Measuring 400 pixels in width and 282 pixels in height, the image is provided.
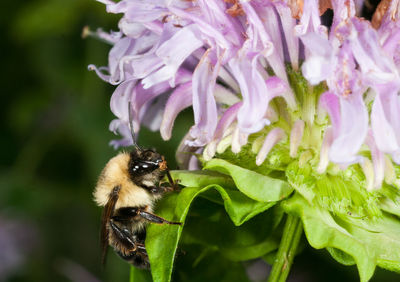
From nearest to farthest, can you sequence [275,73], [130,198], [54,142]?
[275,73] < [130,198] < [54,142]

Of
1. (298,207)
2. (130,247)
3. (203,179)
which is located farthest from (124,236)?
(298,207)

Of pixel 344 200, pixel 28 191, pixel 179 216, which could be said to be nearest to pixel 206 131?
pixel 179 216

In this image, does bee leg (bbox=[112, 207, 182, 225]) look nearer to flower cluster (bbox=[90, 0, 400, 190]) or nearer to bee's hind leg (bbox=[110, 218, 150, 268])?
bee's hind leg (bbox=[110, 218, 150, 268])

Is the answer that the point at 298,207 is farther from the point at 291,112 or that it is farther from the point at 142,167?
the point at 142,167

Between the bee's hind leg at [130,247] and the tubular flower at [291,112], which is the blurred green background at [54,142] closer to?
the bee's hind leg at [130,247]

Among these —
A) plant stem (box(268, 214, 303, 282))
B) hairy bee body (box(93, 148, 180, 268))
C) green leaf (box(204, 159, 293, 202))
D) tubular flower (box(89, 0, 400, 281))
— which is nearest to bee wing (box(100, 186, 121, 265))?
hairy bee body (box(93, 148, 180, 268))

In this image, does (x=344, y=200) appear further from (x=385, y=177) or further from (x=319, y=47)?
(x=319, y=47)
